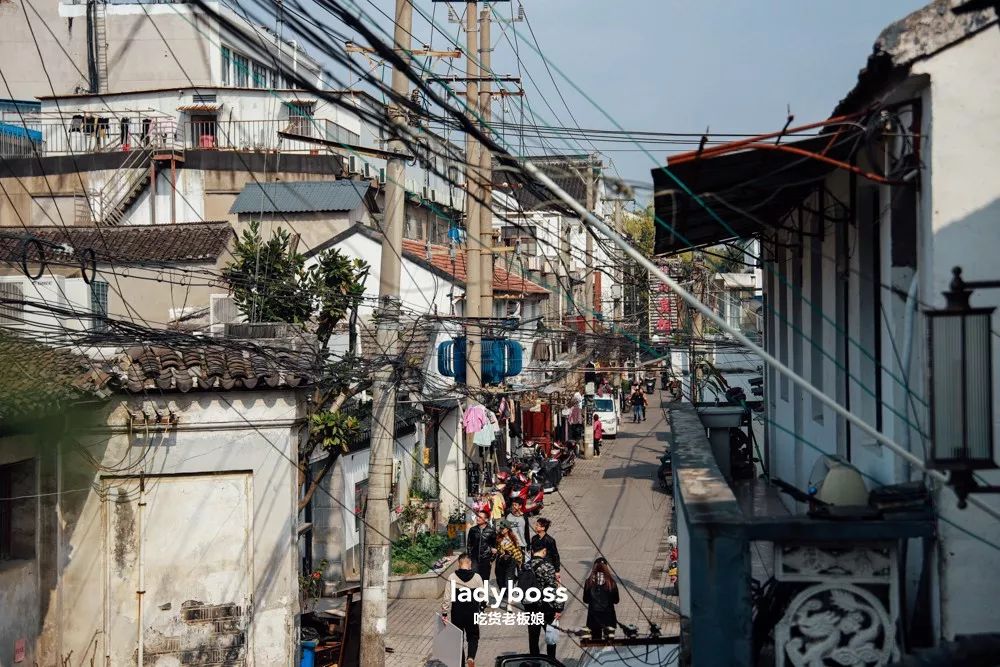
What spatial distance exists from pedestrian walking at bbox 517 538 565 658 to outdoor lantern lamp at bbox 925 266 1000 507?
1057 cm

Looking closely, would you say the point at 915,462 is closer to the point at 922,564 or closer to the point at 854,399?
the point at 922,564

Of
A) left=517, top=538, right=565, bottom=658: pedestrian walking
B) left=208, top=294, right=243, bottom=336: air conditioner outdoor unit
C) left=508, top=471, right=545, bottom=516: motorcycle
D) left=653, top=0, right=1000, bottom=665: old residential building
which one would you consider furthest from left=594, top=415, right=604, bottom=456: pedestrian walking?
left=653, top=0, right=1000, bottom=665: old residential building

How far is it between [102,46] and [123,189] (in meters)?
7.77

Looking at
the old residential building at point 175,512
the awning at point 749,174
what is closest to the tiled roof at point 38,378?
the old residential building at point 175,512

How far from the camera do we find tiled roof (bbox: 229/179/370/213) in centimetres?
3231

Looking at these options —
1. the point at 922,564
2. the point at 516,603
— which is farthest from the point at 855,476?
the point at 516,603

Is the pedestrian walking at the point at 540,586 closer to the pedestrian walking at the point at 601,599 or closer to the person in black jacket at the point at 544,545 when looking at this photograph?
the person in black jacket at the point at 544,545

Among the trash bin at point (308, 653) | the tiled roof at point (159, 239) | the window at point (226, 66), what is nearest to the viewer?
the trash bin at point (308, 653)

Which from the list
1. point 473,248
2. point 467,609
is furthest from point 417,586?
point 473,248

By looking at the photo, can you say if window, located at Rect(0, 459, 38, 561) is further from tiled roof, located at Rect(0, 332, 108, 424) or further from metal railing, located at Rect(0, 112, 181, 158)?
metal railing, located at Rect(0, 112, 181, 158)

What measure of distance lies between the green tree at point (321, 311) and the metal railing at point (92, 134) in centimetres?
1698

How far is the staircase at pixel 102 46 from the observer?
40.2 meters

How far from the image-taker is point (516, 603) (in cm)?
1855

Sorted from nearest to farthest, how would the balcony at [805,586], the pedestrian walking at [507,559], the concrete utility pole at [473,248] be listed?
the balcony at [805,586], the pedestrian walking at [507,559], the concrete utility pole at [473,248]
